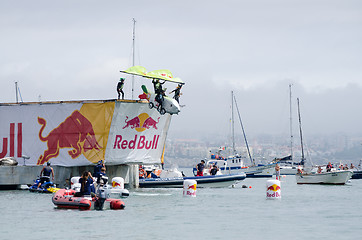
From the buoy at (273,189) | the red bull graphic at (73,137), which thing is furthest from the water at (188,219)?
the red bull graphic at (73,137)

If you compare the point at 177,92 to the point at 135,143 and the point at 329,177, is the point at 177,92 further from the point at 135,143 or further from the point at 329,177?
the point at 329,177

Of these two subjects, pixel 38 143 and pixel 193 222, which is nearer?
pixel 193 222

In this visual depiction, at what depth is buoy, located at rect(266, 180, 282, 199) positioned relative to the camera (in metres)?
39.1

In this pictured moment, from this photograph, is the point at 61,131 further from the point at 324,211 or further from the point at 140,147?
the point at 324,211

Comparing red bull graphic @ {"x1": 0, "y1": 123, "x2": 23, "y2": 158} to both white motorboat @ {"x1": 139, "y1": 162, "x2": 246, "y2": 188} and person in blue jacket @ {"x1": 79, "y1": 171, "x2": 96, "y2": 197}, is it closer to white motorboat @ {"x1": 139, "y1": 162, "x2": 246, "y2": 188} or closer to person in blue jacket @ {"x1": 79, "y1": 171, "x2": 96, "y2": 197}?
white motorboat @ {"x1": 139, "y1": 162, "x2": 246, "y2": 188}

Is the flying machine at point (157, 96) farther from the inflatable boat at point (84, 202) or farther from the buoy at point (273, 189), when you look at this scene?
the inflatable boat at point (84, 202)

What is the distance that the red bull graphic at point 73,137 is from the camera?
4694cm

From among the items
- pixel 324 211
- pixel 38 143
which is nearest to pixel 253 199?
pixel 324 211

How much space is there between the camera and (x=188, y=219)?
29125mm

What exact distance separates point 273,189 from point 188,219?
11607 mm

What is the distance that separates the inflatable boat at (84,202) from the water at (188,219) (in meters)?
0.41

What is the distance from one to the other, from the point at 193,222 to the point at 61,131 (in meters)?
21.6

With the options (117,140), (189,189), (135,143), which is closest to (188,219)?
(189,189)

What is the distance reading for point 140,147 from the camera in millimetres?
48312
